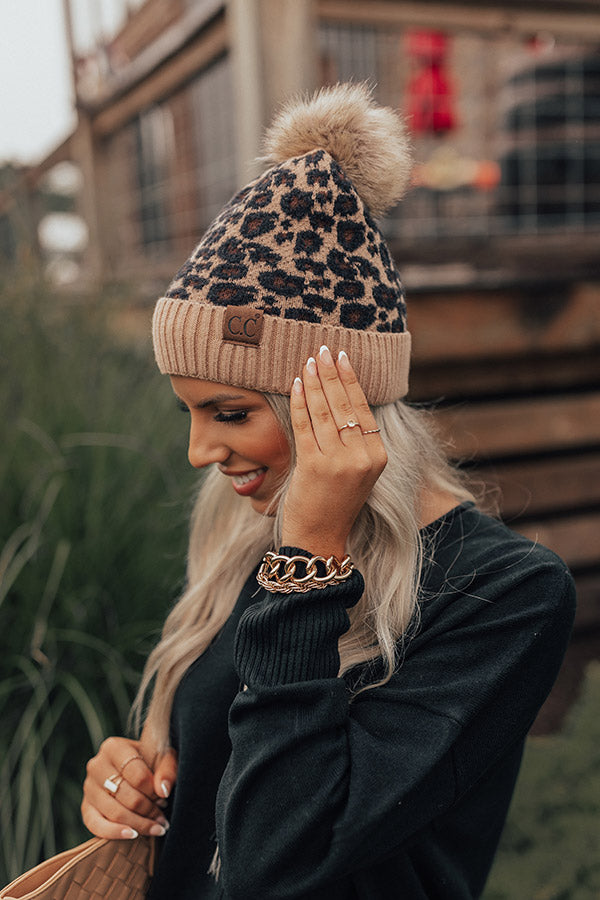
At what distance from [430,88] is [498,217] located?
1392 mm

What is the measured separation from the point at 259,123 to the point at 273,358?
1644 mm

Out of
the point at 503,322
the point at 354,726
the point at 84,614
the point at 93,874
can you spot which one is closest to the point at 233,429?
the point at 354,726

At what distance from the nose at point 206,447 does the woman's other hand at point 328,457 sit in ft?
0.53

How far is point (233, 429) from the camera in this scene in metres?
1.22

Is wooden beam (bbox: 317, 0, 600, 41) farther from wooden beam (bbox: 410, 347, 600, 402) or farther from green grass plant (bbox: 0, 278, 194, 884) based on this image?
green grass plant (bbox: 0, 278, 194, 884)

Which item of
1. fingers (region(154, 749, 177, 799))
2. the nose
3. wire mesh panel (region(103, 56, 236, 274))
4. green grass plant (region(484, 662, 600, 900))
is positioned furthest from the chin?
wire mesh panel (region(103, 56, 236, 274))

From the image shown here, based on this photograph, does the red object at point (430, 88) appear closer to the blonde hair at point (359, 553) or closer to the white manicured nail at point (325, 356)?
the blonde hair at point (359, 553)

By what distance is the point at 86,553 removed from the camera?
229cm

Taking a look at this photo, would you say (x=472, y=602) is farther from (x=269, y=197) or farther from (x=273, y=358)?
(x=269, y=197)

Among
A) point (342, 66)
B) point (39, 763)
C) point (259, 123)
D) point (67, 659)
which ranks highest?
point (342, 66)

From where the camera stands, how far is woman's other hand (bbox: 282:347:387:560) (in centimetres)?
107

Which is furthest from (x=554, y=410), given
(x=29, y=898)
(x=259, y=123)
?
(x=29, y=898)

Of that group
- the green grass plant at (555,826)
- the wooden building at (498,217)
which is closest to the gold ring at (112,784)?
the wooden building at (498,217)

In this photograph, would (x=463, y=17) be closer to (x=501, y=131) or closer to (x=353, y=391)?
(x=353, y=391)
